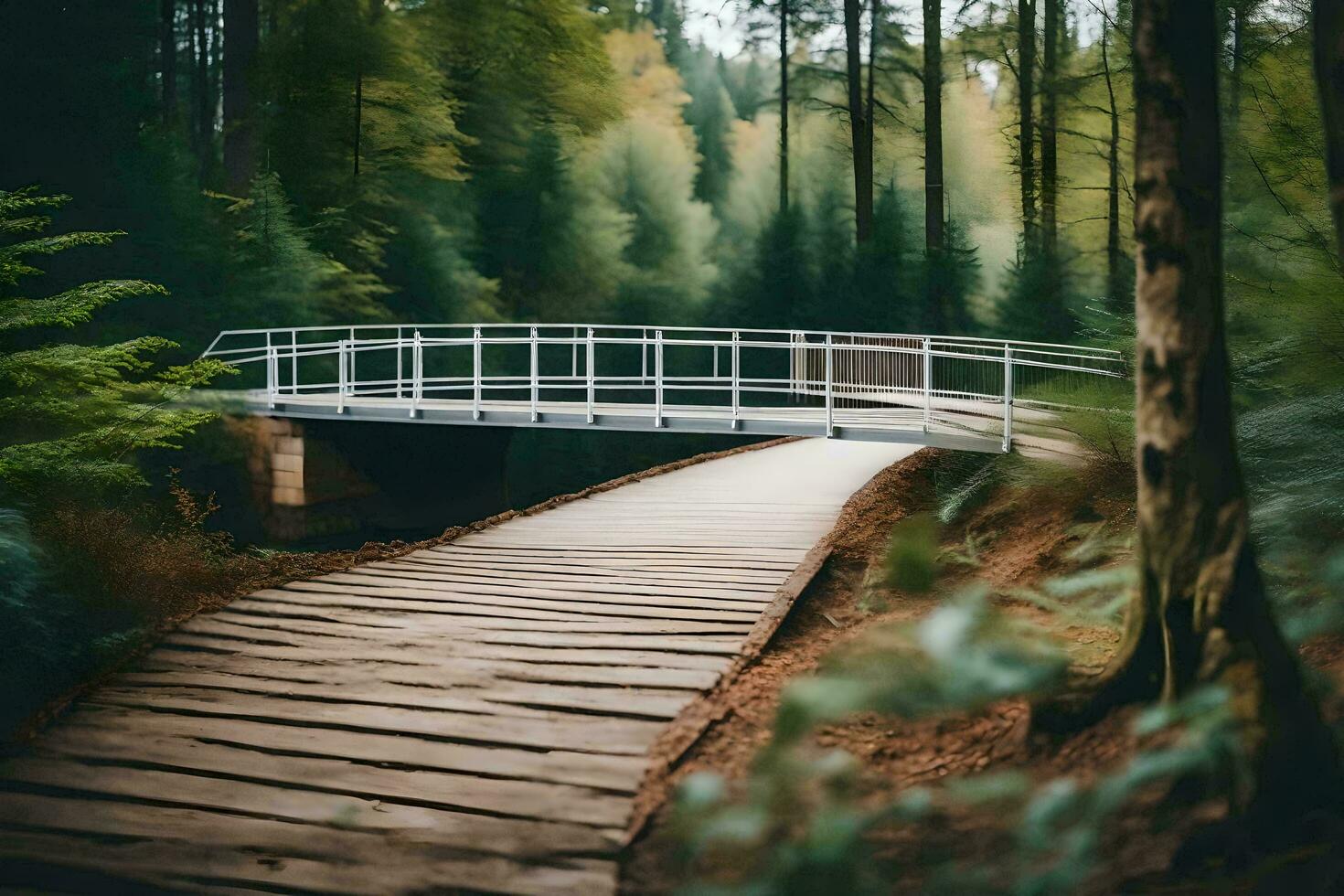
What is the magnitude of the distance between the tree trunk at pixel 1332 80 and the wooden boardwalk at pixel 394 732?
328 cm

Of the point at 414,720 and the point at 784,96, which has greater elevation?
the point at 784,96

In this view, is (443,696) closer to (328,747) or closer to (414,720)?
(414,720)

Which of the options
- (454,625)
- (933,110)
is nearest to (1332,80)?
(454,625)

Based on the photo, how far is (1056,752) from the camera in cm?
429

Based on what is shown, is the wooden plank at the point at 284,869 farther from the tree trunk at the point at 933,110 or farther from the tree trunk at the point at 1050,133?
the tree trunk at the point at 933,110

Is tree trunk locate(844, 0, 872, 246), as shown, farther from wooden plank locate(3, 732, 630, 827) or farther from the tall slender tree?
wooden plank locate(3, 732, 630, 827)

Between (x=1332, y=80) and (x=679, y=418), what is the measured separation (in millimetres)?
8239

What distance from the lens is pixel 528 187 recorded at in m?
25.4

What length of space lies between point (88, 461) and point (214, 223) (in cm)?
1204

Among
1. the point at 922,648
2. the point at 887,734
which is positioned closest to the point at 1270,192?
the point at 887,734

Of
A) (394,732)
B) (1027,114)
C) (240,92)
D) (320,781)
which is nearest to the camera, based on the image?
(320,781)

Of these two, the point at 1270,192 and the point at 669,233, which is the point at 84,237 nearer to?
the point at 1270,192

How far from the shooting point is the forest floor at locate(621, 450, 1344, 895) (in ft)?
12.0

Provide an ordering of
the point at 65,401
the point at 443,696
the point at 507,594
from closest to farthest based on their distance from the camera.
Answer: the point at 443,696 → the point at 507,594 → the point at 65,401
